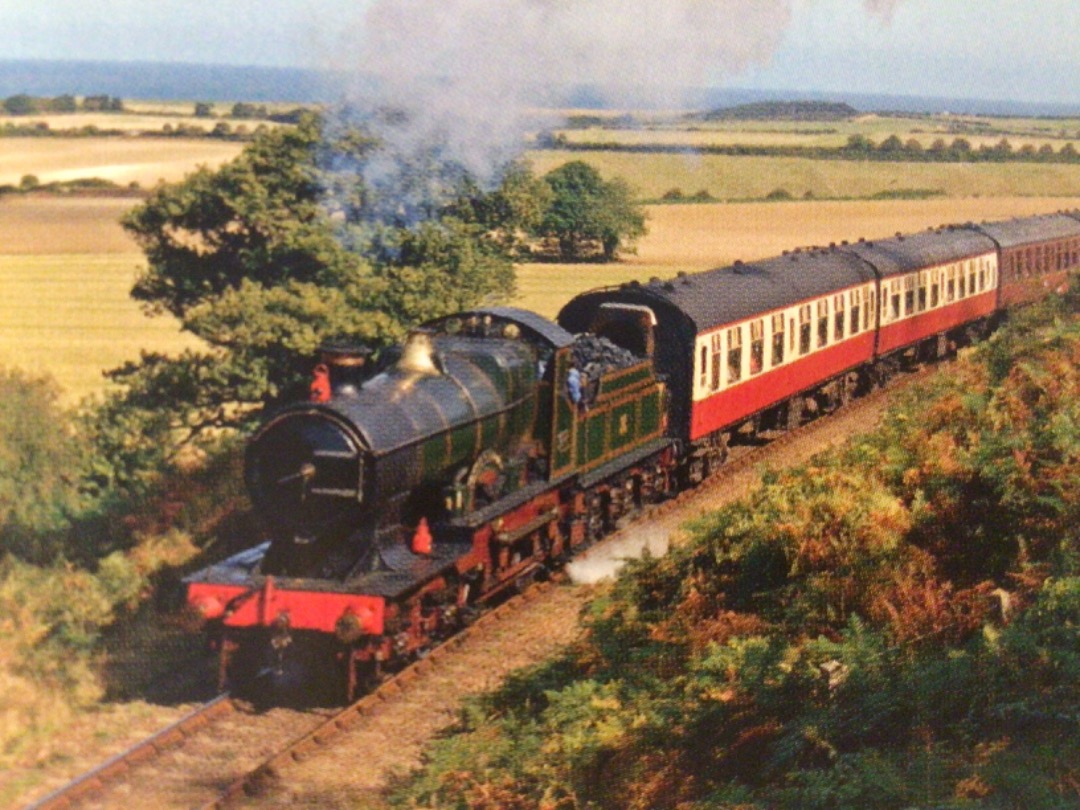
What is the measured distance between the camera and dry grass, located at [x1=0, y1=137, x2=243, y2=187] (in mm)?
23625

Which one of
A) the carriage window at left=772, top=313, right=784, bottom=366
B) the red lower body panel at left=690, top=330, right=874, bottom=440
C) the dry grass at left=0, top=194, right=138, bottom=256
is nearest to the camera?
the red lower body panel at left=690, top=330, right=874, bottom=440

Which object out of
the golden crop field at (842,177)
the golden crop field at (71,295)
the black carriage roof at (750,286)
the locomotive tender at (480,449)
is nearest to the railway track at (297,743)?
the locomotive tender at (480,449)

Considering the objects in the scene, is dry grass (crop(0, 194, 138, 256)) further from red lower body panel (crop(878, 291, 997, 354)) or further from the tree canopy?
red lower body panel (crop(878, 291, 997, 354))

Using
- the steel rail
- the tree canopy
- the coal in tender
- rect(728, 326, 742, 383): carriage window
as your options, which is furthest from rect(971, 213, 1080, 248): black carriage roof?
the steel rail

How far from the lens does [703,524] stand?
1277 cm

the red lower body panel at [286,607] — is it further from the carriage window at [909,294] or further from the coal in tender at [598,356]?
the carriage window at [909,294]

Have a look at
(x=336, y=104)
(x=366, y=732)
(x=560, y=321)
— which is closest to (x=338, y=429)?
(x=366, y=732)

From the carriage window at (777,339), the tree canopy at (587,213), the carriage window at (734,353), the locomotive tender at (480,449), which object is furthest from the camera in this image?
the tree canopy at (587,213)

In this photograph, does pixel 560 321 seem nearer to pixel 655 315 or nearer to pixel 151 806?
pixel 655 315

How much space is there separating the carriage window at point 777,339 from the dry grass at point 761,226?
9.07 meters

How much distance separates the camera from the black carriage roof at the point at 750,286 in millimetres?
17016

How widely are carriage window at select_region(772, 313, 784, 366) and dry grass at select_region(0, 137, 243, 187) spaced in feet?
39.2

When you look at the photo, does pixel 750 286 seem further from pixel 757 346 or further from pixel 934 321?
pixel 934 321

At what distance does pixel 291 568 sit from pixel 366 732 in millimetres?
1775
